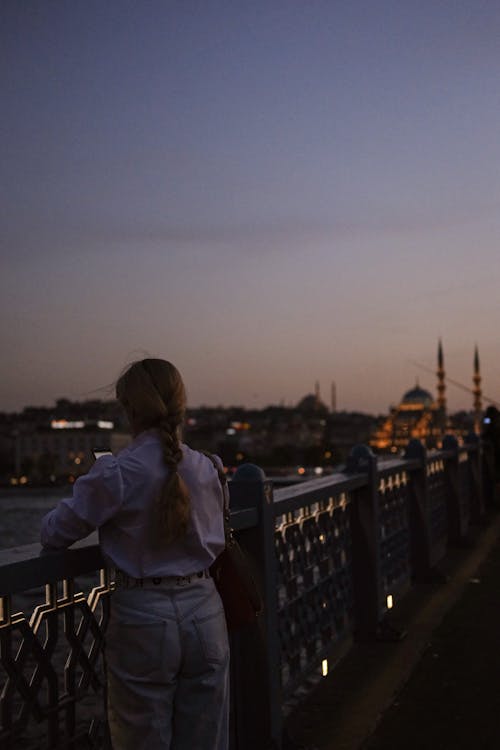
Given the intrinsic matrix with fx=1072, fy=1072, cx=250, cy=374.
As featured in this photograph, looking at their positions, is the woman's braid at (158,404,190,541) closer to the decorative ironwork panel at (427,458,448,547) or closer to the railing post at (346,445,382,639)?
the railing post at (346,445,382,639)

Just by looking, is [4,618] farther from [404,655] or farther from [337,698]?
[404,655]

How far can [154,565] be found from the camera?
269cm

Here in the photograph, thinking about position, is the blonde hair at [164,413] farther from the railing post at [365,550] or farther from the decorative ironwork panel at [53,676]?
the railing post at [365,550]

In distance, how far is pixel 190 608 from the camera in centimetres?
272

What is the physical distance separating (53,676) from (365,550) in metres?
3.81

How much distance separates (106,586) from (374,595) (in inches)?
137

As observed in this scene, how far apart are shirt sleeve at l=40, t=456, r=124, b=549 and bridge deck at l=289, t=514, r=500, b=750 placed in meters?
Answer: 2.21

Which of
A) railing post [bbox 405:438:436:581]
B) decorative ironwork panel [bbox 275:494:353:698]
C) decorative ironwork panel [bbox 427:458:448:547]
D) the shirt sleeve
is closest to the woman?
the shirt sleeve

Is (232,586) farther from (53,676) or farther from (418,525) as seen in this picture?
(418,525)

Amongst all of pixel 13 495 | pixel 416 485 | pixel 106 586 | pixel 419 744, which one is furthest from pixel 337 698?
pixel 13 495

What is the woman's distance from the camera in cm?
263

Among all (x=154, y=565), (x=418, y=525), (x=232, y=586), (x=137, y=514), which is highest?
(x=137, y=514)

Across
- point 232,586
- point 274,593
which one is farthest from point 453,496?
point 232,586

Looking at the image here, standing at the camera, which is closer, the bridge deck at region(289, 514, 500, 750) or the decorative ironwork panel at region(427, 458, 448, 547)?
the bridge deck at region(289, 514, 500, 750)
